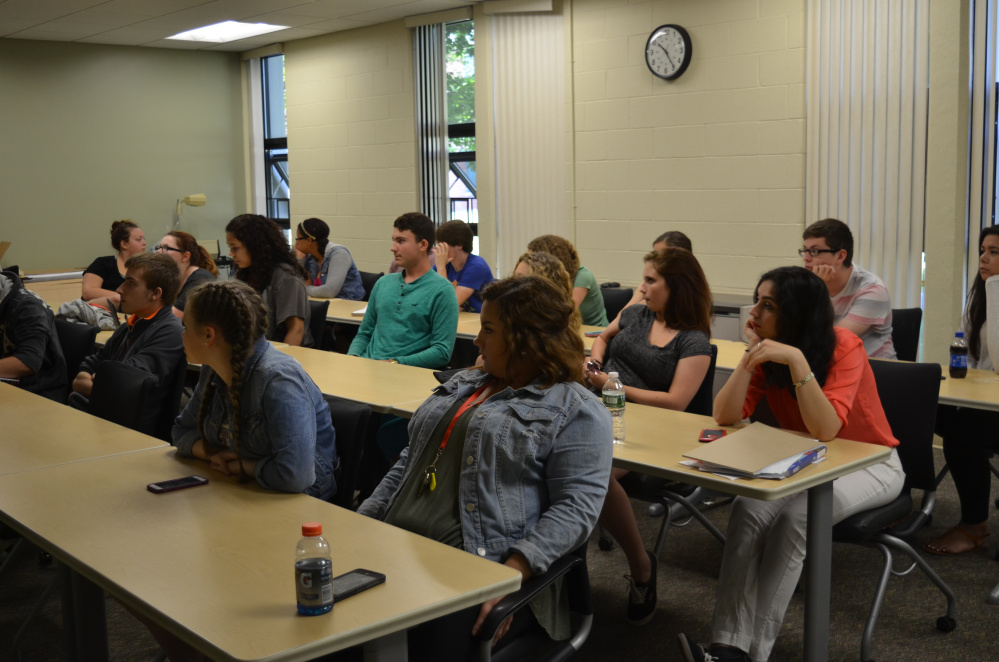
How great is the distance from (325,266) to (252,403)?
4.36 meters

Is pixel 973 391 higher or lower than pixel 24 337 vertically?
lower

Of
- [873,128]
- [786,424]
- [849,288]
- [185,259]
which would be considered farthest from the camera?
[873,128]

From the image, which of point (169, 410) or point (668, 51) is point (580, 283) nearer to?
point (668, 51)

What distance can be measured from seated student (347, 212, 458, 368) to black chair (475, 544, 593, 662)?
2.21m

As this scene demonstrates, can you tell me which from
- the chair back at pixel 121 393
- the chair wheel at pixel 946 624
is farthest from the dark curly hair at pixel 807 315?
the chair back at pixel 121 393

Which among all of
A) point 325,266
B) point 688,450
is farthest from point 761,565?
point 325,266

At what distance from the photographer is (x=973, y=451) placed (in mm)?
3471

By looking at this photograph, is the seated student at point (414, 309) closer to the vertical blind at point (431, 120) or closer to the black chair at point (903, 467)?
the black chair at point (903, 467)

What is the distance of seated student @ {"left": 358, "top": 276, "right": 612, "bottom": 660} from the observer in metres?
1.96

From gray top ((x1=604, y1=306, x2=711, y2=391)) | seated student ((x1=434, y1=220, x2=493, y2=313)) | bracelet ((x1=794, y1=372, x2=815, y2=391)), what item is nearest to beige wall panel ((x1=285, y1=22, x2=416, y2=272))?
seated student ((x1=434, y1=220, x2=493, y2=313))

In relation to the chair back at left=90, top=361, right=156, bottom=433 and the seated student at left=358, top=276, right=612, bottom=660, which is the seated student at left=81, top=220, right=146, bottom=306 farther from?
the seated student at left=358, top=276, right=612, bottom=660

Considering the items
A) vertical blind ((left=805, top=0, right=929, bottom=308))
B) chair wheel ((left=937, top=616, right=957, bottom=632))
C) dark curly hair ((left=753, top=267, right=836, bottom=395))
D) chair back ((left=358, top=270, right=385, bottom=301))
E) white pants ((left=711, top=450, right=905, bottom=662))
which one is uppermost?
vertical blind ((left=805, top=0, right=929, bottom=308))

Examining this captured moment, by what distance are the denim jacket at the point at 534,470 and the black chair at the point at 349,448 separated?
0.49 m

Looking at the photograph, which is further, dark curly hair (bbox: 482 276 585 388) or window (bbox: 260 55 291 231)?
window (bbox: 260 55 291 231)
